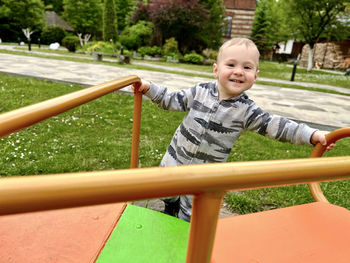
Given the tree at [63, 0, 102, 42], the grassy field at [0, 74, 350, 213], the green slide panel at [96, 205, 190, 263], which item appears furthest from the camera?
the tree at [63, 0, 102, 42]

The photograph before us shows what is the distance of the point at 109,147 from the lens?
11.5 ft

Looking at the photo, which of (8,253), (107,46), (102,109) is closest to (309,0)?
(107,46)

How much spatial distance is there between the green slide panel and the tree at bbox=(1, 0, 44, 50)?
29.1 m

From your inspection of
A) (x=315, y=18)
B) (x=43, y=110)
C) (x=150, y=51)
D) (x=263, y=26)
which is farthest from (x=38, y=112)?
(x=263, y=26)

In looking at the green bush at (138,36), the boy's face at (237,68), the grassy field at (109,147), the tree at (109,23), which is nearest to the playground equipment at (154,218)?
the boy's face at (237,68)

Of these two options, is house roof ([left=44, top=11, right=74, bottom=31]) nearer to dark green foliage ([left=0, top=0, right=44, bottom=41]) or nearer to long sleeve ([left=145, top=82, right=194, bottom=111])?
dark green foliage ([left=0, top=0, right=44, bottom=41])

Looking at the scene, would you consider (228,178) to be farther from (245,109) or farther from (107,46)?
(107,46)

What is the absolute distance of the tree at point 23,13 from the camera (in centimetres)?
2597

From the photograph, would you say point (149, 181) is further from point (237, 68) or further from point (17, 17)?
point (17, 17)

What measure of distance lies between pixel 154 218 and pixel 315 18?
19.5m

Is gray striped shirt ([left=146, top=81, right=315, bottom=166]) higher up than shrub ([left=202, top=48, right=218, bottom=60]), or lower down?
lower down

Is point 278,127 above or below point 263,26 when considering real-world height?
below

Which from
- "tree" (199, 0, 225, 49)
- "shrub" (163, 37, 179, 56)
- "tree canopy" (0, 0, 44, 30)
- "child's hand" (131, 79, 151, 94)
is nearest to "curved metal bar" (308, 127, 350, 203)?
"child's hand" (131, 79, 151, 94)

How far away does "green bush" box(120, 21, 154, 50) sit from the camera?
19.1 meters
